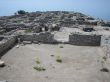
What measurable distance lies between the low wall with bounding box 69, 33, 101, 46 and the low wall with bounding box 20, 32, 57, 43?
2.05 metres

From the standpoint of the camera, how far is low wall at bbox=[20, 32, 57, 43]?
22.4 meters

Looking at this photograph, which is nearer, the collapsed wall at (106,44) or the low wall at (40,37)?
the collapsed wall at (106,44)

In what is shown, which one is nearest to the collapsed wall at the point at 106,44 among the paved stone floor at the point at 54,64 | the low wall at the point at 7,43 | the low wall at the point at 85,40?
the paved stone floor at the point at 54,64

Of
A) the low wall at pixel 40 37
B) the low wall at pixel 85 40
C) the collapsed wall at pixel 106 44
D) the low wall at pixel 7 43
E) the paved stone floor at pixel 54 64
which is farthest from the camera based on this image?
the low wall at pixel 40 37

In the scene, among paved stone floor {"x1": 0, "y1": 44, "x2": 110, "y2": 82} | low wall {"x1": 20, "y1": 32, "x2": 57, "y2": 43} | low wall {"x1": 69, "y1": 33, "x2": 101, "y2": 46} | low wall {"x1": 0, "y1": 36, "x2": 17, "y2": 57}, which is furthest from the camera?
low wall {"x1": 20, "y1": 32, "x2": 57, "y2": 43}

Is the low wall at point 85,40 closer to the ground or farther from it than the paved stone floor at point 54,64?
farther from it

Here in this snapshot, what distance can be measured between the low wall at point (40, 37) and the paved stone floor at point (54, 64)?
107 cm

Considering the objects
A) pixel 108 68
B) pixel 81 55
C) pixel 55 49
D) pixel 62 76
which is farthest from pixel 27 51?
pixel 108 68

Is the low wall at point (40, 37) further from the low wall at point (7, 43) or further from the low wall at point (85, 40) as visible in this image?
the low wall at point (85, 40)

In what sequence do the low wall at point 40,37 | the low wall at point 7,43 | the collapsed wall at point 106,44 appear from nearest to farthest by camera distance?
1. the collapsed wall at point 106,44
2. the low wall at point 7,43
3. the low wall at point 40,37

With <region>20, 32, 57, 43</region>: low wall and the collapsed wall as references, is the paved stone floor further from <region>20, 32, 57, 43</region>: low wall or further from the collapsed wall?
<region>20, 32, 57, 43</region>: low wall

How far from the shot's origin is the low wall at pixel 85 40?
72.6 feet

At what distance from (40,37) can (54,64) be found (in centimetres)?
699

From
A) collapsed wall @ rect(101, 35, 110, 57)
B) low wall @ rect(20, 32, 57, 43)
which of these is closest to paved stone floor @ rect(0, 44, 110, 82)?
collapsed wall @ rect(101, 35, 110, 57)
